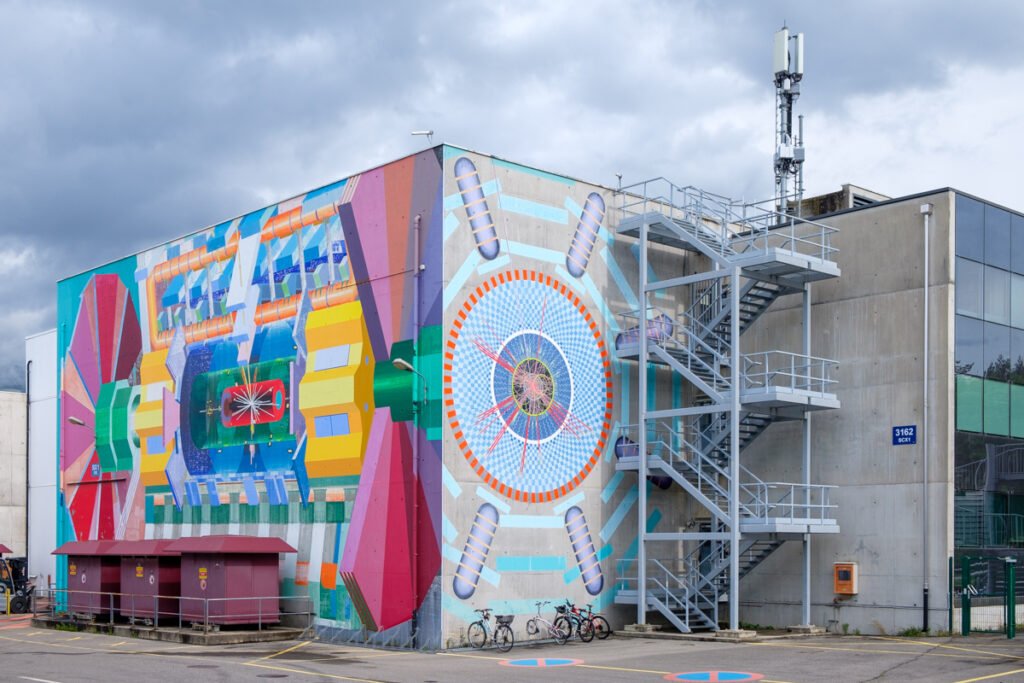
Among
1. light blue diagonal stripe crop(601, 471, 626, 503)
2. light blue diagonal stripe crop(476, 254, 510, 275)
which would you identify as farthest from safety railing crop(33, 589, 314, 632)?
light blue diagonal stripe crop(476, 254, 510, 275)

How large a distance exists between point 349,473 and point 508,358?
4736 mm

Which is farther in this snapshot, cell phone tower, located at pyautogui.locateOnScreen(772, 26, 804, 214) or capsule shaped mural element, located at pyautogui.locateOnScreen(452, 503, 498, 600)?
cell phone tower, located at pyautogui.locateOnScreen(772, 26, 804, 214)

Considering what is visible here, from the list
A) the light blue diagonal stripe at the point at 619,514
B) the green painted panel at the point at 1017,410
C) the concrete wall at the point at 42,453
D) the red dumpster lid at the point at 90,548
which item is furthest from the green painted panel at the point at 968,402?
the concrete wall at the point at 42,453

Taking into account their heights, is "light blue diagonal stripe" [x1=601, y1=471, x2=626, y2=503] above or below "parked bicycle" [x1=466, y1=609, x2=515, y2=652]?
above

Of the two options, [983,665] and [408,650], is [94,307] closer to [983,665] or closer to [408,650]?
[408,650]

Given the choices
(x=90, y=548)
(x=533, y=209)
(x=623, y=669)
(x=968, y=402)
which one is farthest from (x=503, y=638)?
(x=90, y=548)

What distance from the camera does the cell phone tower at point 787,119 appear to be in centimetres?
3828

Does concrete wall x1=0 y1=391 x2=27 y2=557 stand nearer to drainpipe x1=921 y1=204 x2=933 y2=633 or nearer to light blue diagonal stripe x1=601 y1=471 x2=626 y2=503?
light blue diagonal stripe x1=601 y1=471 x2=626 y2=503

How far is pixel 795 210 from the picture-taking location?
3719 cm

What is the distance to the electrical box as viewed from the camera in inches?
1061

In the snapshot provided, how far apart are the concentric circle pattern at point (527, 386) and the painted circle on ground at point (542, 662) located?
4.31 meters

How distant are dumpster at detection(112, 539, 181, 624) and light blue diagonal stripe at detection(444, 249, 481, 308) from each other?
9495mm

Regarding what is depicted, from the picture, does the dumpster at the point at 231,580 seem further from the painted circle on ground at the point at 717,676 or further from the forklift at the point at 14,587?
the forklift at the point at 14,587

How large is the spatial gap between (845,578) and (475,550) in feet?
29.9
